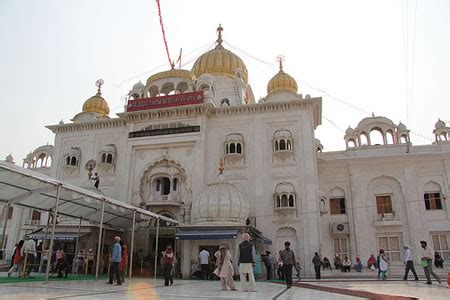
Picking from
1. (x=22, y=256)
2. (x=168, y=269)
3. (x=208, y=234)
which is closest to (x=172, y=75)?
(x=208, y=234)

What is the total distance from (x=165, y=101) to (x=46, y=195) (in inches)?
454

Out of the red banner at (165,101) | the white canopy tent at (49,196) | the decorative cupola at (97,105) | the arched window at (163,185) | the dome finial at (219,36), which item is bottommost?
the white canopy tent at (49,196)

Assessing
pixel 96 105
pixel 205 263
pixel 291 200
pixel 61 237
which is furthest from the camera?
pixel 96 105

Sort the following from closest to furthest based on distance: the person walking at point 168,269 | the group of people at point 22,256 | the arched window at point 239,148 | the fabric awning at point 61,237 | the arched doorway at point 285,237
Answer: the person walking at point 168,269, the group of people at point 22,256, the fabric awning at point 61,237, the arched doorway at point 285,237, the arched window at point 239,148

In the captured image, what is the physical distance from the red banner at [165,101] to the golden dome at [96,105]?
178 inches

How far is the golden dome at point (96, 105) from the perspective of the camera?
87.9ft

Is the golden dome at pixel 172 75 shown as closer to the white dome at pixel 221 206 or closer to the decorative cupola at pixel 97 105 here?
the decorative cupola at pixel 97 105

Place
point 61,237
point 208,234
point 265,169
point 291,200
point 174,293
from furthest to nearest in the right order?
point 265,169, point 291,200, point 61,237, point 208,234, point 174,293

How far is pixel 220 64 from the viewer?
92.1 feet

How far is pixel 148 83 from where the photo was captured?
25.3 metres

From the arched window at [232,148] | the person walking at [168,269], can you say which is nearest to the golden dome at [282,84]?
the arched window at [232,148]

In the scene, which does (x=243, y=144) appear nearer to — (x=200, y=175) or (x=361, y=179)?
(x=200, y=175)

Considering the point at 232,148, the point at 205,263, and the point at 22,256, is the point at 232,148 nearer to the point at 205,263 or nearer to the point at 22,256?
the point at 205,263

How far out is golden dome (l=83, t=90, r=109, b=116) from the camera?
2678 centimetres
